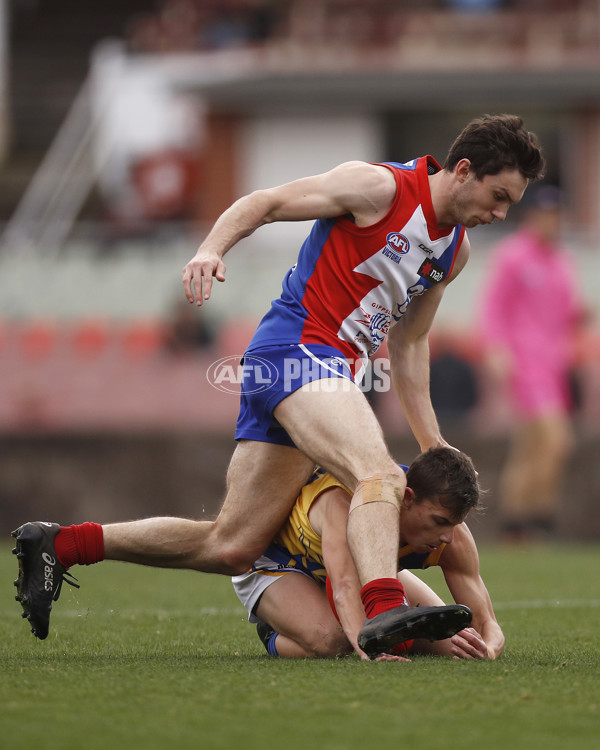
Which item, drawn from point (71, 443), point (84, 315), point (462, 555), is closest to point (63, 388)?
point (84, 315)

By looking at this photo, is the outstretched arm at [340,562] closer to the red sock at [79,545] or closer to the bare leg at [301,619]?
the bare leg at [301,619]

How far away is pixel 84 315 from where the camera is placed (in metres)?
14.4

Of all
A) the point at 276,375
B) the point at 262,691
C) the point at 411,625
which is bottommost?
the point at 262,691

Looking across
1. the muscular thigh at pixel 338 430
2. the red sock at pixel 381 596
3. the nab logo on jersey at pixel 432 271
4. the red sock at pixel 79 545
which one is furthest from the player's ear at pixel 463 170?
the red sock at pixel 79 545

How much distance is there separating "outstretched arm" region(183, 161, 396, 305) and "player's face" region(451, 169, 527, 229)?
27 cm

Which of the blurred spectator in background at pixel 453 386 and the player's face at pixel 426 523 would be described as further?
the blurred spectator in background at pixel 453 386

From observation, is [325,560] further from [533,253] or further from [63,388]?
[63,388]

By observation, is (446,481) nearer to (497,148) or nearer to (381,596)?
(381,596)

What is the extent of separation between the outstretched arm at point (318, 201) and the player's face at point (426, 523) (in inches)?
44.2

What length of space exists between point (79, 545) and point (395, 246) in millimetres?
1682

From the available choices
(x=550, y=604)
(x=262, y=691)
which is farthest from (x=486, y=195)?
(x=550, y=604)

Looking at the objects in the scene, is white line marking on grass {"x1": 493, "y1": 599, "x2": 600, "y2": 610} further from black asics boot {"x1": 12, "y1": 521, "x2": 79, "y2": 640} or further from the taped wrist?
black asics boot {"x1": 12, "y1": 521, "x2": 79, "y2": 640}

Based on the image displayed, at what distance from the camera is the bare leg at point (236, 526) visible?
17.3ft

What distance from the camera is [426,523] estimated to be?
191 inches
